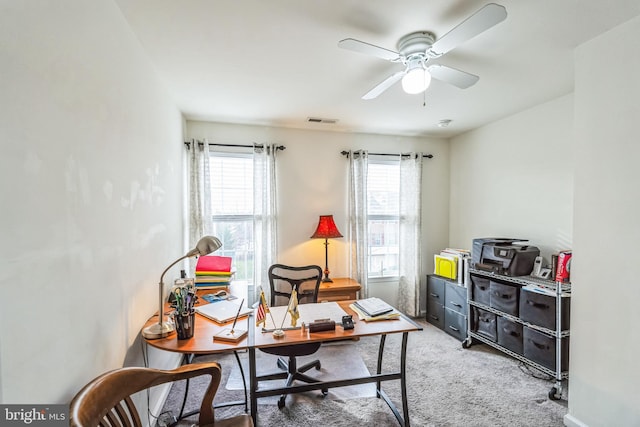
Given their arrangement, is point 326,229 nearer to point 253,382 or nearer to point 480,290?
point 480,290

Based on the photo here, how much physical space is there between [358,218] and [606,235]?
2497 millimetres

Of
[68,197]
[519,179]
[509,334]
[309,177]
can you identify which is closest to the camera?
[68,197]

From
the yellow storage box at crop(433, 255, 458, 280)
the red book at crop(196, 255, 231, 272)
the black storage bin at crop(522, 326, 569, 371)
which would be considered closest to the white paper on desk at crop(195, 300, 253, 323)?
the red book at crop(196, 255, 231, 272)

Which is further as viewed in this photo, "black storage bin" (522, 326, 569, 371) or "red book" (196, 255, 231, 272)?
"red book" (196, 255, 231, 272)

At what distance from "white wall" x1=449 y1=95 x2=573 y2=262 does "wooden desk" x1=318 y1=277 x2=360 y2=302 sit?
5.84 feet

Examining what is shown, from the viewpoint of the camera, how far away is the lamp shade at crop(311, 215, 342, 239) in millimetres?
3633

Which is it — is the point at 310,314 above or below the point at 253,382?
above

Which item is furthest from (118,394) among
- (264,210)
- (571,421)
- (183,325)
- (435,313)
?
(435,313)

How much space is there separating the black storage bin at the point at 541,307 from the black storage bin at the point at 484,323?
15.1 inches

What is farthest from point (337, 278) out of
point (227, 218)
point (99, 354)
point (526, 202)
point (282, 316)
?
point (99, 354)

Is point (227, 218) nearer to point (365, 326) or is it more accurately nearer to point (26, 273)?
point (365, 326)

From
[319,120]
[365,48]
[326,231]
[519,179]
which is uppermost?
[319,120]

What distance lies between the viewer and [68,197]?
3.58 ft

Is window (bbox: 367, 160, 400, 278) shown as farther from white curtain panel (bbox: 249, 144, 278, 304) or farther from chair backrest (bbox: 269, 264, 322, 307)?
chair backrest (bbox: 269, 264, 322, 307)
